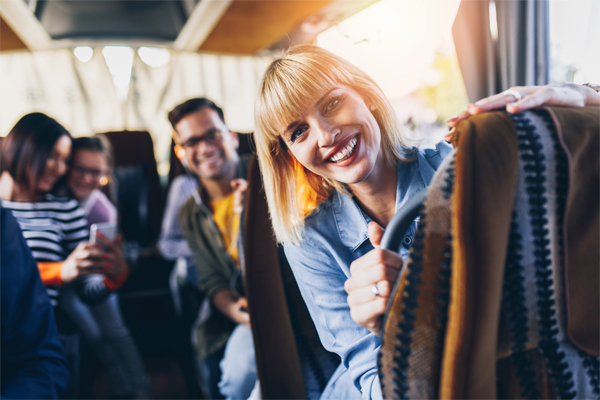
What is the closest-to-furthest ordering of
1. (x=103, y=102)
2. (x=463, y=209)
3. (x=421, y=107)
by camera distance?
(x=463, y=209), (x=421, y=107), (x=103, y=102)

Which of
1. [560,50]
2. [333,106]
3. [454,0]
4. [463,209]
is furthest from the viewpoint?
[454,0]

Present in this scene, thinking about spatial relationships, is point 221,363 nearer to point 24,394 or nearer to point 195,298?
point 195,298

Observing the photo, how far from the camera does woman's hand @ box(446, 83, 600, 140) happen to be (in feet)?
1.48

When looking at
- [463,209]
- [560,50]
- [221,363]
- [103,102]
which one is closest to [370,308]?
[463,209]

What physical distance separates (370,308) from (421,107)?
58.6 inches

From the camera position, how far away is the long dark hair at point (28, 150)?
119cm

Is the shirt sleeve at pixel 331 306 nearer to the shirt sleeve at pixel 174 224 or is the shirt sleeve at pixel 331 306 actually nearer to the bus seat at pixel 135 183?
the shirt sleeve at pixel 174 224

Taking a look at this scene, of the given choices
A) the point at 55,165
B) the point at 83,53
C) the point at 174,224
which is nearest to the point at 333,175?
the point at 55,165

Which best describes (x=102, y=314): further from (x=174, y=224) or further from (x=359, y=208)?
(x=359, y=208)

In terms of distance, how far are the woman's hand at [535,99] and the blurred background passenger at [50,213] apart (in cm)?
117

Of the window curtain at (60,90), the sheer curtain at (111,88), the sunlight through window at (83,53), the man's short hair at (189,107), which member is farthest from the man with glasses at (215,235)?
the sunlight through window at (83,53)

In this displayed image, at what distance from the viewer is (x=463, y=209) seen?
0.34 m

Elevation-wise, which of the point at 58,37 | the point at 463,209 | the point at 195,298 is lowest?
the point at 195,298

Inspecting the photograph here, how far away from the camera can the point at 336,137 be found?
2.36ft
